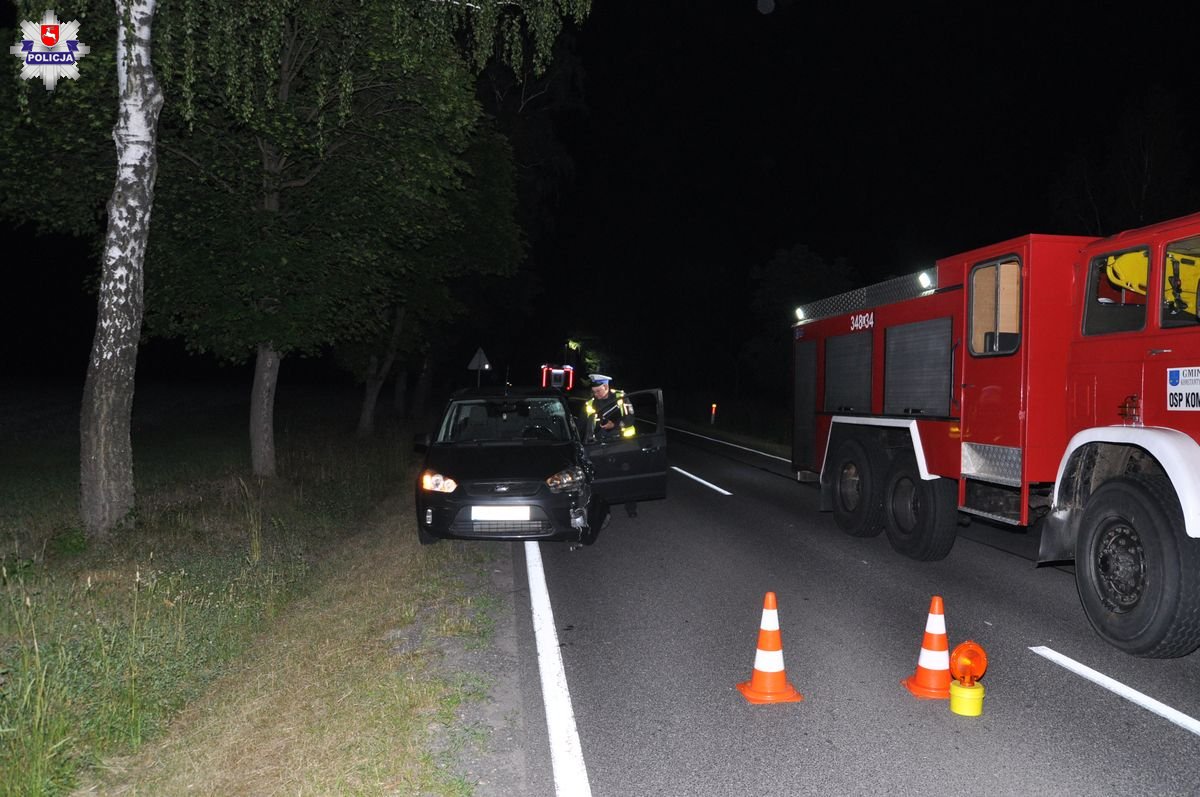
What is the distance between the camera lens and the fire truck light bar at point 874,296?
854cm

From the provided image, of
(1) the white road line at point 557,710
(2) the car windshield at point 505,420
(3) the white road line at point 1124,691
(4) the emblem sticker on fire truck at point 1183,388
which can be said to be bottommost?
(1) the white road line at point 557,710

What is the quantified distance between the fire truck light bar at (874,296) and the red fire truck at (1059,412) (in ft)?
0.09

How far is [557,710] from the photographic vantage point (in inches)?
184

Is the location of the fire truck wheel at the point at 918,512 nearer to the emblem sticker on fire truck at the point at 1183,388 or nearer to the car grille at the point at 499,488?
the emblem sticker on fire truck at the point at 1183,388

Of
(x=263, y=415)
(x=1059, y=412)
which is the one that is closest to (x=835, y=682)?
(x=1059, y=412)

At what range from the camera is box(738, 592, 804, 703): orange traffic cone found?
479 cm

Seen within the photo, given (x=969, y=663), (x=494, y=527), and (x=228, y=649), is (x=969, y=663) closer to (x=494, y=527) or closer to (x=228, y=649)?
(x=228, y=649)

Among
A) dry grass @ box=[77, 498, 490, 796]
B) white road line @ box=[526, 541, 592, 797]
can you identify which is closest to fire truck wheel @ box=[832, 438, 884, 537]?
white road line @ box=[526, 541, 592, 797]

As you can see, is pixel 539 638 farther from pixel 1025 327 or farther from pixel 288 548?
pixel 1025 327

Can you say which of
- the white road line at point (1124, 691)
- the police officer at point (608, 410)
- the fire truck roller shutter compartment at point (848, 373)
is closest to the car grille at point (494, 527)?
the police officer at point (608, 410)

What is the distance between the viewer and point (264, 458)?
1374 centimetres

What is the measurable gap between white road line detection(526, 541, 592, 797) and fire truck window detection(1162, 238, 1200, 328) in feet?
15.3

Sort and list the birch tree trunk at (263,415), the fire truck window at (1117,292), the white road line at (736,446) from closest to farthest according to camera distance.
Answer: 1. the fire truck window at (1117,292)
2. the birch tree trunk at (263,415)
3. the white road line at (736,446)

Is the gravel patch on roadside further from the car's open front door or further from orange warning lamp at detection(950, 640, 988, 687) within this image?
the car's open front door
